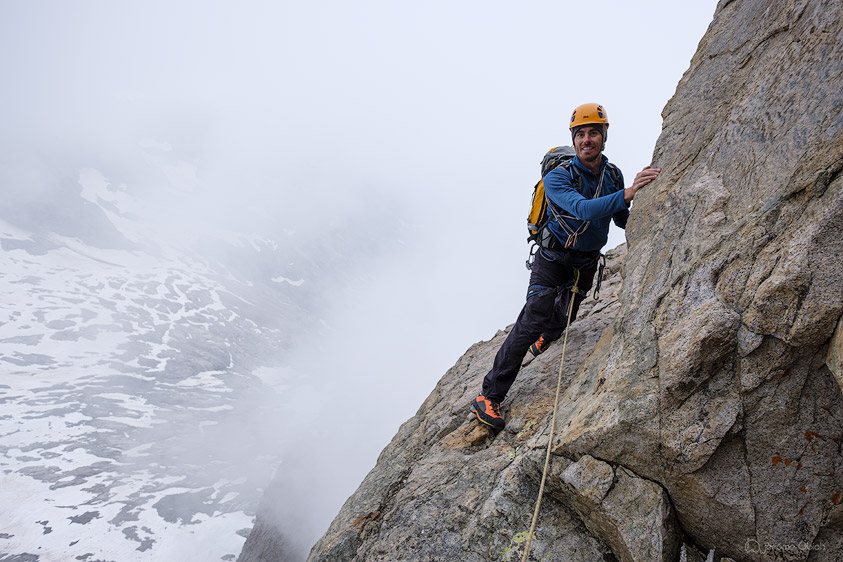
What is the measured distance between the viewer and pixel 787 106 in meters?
4.01

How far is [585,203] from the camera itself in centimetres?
518

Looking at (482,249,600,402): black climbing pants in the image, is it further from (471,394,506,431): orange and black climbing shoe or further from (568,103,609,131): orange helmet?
(568,103,609,131): orange helmet

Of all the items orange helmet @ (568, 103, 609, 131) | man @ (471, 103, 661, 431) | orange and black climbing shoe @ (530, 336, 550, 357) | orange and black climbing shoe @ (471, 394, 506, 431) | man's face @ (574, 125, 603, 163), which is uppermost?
orange helmet @ (568, 103, 609, 131)

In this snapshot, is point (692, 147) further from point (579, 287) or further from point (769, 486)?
point (769, 486)

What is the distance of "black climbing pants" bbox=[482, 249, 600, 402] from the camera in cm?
634

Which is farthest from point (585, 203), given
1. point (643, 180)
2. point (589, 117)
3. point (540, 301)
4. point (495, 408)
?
point (495, 408)

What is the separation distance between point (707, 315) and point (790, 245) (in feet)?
2.62

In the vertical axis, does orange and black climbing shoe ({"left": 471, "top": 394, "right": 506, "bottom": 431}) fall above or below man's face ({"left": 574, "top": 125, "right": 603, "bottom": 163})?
below

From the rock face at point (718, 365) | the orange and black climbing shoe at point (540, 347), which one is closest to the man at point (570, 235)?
the rock face at point (718, 365)

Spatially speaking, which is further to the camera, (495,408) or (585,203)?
(495,408)

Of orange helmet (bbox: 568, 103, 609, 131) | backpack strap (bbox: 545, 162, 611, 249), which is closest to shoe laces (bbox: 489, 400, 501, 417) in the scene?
backpack strap (bbox: 545, 162, 611, 249)

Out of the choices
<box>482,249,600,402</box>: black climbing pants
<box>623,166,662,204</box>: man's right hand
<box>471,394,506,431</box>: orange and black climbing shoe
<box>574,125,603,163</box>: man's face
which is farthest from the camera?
<box>471,394,506,431</box>: orange and black climbing shoe

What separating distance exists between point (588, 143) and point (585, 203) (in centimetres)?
99

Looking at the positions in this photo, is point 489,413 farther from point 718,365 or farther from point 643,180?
point 643,180
